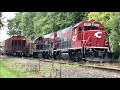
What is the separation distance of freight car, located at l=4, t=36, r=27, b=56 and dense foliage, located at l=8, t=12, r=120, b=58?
3.17 metres

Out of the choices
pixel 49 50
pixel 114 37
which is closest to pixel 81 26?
pixel 114 37

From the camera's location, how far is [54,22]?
29984mm

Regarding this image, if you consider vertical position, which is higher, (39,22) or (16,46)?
(39,22)

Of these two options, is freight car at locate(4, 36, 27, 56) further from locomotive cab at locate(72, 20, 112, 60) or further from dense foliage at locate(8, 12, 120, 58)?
locomotive cab at locate(72, 20, 112, 60)

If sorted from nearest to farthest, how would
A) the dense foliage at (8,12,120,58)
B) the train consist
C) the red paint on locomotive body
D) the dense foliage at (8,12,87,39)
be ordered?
the train consist, the red paint on locomotive body, the dense foliage at (8,12,120,58), the dense foliage at (8,12,87,39)

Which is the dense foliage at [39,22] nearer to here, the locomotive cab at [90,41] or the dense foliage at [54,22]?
the dense foliage at [54,22]

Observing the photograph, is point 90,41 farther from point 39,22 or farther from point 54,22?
point 54,22

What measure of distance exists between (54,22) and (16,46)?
6.70 metres

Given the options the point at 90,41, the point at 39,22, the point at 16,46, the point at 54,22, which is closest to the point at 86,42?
the point at 90,41

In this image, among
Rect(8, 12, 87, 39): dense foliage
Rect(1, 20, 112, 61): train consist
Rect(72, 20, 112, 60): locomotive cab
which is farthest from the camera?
Rect(8, 12, 87, 39): dense foliage

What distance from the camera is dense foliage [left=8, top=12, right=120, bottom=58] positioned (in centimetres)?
2503

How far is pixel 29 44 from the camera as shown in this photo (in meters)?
35.1

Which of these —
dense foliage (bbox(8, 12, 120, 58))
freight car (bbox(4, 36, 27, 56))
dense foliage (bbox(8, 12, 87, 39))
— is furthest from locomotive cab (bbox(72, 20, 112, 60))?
freight car (bbox(4, 36, 27, 56))

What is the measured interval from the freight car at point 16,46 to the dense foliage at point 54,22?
3.17 meters
